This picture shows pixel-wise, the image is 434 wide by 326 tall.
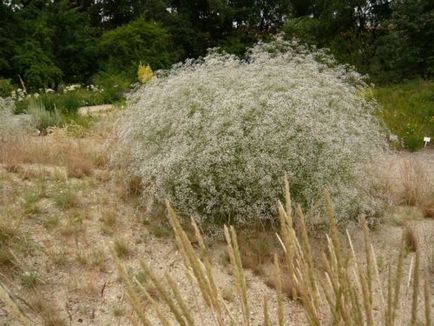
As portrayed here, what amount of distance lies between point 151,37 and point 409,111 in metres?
11.2

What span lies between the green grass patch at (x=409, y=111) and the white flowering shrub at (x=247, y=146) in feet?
8.33

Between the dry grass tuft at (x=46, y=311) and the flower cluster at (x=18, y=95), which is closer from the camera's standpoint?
the dry grass tuft at (x=46, y=311)

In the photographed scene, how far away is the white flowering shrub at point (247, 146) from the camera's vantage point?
3.25 meters

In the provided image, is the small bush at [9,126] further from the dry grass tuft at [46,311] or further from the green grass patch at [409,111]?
the green grass patch at [409,111]

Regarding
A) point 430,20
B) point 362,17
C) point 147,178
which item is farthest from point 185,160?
point 362,17

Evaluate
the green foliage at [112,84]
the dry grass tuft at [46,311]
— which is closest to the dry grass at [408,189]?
the dry grass tuft at [46,311]

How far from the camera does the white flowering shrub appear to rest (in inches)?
128

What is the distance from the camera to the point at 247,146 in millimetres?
3305

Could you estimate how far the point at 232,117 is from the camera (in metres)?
3.38

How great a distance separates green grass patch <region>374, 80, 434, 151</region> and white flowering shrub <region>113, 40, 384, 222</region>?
2538 mm

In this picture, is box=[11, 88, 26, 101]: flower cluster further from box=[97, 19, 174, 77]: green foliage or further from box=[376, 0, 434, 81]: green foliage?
box=[376, 0, 434, 81]: green foliage

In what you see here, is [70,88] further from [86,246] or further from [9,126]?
[86,246]

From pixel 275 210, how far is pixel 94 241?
1.19 metres

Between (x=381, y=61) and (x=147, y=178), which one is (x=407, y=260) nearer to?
(x=147, y=178)
